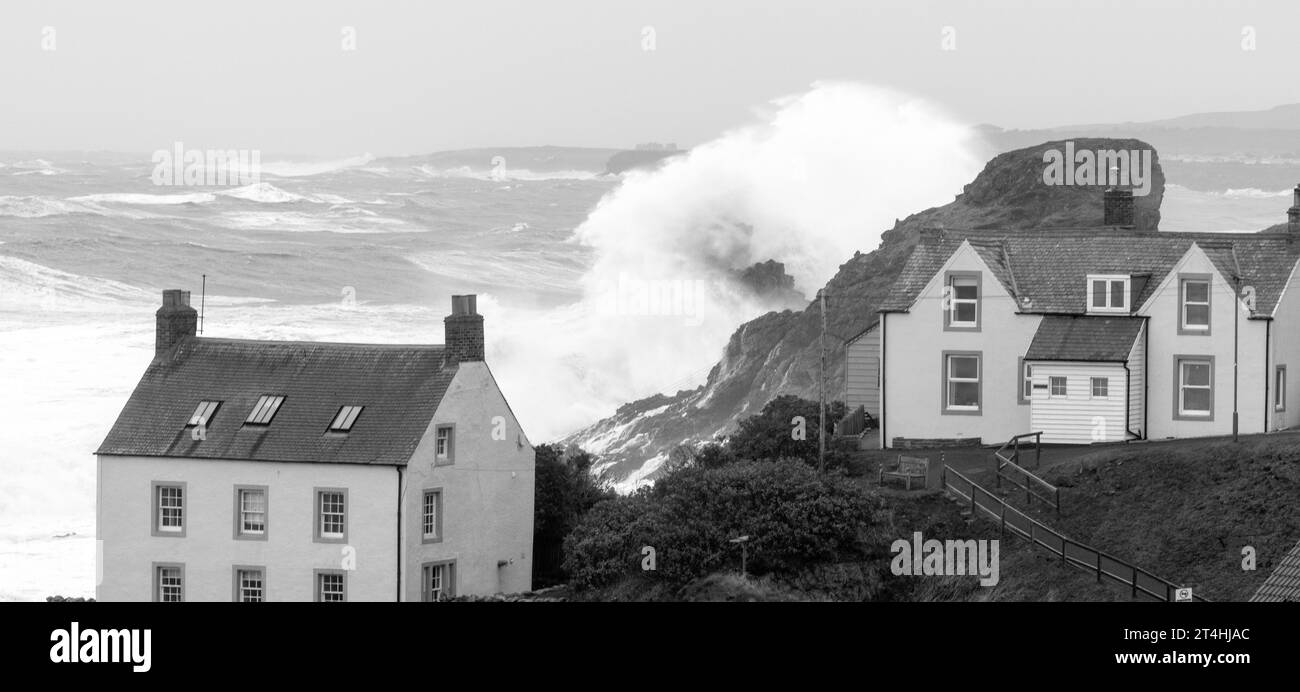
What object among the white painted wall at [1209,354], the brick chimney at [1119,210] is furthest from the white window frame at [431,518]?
the brick chimney at [1119,210]

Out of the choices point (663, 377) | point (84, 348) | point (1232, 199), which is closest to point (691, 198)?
point (663, 377)

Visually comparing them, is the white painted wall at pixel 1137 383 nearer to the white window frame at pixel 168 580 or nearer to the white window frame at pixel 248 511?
the white window frame at pixel 248 511

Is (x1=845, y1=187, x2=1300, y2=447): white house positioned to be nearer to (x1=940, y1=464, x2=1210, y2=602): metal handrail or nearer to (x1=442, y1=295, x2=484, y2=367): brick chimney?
(x1=940, y1=464, x2=1210, y2=602): metal handrail

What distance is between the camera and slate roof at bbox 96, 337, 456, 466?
40219 mm

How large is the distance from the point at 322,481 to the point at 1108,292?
17.5 metres

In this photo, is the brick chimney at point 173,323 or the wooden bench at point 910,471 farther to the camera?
the brick chimney at point 173,323

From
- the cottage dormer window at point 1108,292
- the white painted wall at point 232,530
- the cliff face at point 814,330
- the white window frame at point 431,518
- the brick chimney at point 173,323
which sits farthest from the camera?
the cliff face at point 814,330

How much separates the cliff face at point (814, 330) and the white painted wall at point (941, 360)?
13.7m

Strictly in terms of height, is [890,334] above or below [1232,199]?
below

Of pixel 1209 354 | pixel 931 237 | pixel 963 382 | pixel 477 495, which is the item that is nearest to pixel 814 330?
pixel 931 237

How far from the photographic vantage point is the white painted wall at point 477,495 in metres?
39.8
